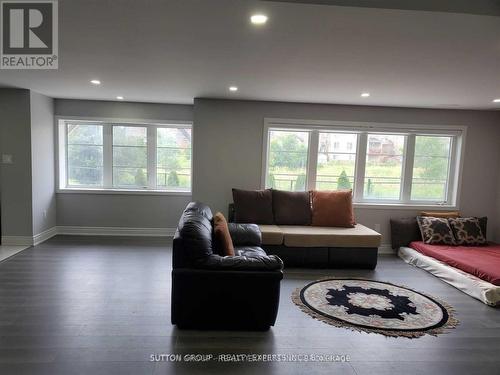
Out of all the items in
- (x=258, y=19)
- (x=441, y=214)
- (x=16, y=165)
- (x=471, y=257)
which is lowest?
(x=471, y=257)

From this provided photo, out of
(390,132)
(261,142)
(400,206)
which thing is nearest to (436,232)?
(400,206)

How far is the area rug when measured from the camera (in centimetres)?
284

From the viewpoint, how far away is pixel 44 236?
5.24 m

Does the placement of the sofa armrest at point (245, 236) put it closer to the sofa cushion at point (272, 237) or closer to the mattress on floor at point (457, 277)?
the sofa cushion at point (272, 237)

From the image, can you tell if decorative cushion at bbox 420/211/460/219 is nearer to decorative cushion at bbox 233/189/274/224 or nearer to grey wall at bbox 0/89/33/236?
decorative cushion at bbox 233/189/274/224

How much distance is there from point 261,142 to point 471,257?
328 cm

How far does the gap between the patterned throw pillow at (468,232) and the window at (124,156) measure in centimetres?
445

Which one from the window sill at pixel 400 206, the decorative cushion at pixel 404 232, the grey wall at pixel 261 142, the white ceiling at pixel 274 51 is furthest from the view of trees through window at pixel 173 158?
the decorative cushion at pixel 404 232

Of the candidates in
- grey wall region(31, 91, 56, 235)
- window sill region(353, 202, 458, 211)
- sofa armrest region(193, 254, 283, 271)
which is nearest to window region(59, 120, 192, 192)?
grey wall region(31, 91, 56, 235)

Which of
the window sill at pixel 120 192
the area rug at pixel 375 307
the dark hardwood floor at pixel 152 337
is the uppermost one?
the window sill at pixel 120 192

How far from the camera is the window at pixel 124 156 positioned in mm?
5730

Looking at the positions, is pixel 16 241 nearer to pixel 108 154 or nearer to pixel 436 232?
pixel 108 154

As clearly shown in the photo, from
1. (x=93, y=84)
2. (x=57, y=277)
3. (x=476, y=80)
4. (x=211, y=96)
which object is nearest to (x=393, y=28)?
(x=476, y=80)

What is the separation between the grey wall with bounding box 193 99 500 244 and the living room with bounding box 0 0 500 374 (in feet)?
0.10
